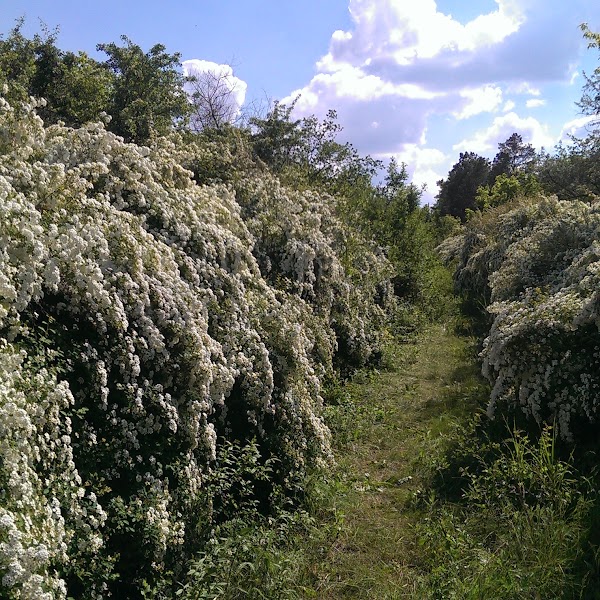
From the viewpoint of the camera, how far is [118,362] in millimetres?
4062

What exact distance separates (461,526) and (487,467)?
735 mm

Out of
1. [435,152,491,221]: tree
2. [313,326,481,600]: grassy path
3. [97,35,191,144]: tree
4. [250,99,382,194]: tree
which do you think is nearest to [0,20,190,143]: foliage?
[97,35,191,144]: tree

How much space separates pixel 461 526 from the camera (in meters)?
5.04

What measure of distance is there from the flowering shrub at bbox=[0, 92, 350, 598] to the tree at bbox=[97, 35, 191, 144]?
1643 centimetres

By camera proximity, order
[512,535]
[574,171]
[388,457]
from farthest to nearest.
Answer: [574,171] → [388,457] → [512,535]

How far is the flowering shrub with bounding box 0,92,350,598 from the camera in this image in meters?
3.15

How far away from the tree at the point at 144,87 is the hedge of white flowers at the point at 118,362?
1628 centimetres

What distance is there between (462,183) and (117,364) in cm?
5674

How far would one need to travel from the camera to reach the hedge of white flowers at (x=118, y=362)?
315 cm

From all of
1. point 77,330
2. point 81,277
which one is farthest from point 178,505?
point 81,277

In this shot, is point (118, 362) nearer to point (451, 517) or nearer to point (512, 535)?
point (451, 517)

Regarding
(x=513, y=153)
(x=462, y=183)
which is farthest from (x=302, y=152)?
(x=513, y=153)

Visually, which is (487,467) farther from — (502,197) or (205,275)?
(502,197)

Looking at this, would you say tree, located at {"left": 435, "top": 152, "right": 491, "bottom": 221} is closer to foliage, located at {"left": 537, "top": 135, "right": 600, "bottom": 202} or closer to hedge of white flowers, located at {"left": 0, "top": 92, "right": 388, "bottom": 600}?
foliage, located at {"left": 537, "top": 135, "right": 600, "bottom": 202}
